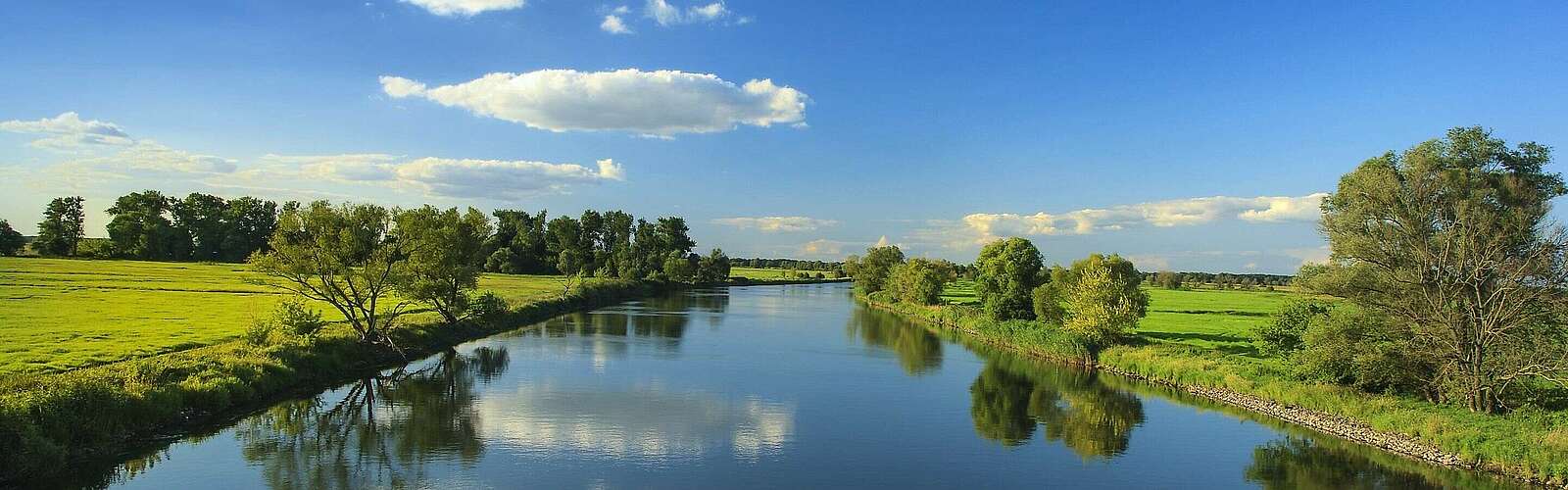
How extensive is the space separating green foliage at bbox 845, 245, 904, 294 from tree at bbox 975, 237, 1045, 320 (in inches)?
1207

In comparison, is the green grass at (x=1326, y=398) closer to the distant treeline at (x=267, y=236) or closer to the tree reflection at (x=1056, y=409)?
the tree reflection at (x=1056, y=409)

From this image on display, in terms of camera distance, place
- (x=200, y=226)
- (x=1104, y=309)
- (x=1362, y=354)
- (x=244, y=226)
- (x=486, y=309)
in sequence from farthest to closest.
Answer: (x=244, y=226), (x=200, y=226), (x=486, y=309), (x=1104, y=309), (x=1362, y=354)

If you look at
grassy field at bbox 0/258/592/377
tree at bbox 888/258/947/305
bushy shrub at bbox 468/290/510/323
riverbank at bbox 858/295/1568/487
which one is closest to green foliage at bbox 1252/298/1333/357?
riverbank at bbox 858/295/1568/487

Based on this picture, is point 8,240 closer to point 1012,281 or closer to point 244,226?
point 244,226

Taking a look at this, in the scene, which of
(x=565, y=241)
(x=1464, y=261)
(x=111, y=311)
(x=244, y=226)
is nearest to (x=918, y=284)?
(x=1464, y=261)

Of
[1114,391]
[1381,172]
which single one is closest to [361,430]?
[1114,391]

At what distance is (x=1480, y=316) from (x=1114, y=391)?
37.3 feet

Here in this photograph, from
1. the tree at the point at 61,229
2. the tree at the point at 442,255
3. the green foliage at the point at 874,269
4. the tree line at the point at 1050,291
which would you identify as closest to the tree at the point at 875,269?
the green foliage at the point at 874,269

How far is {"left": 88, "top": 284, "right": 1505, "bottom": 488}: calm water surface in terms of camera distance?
17.0m

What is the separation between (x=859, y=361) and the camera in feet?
123

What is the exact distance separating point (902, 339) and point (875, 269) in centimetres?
4972

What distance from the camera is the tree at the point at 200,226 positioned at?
92125mm

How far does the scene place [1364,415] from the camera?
2212 cm

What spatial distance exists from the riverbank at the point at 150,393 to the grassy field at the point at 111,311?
7.17 ft
